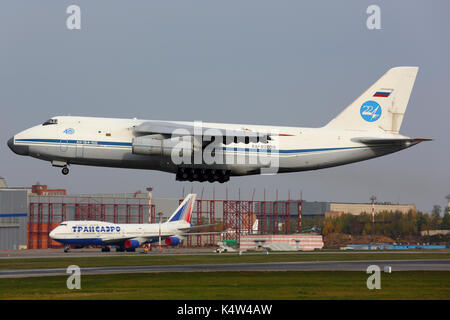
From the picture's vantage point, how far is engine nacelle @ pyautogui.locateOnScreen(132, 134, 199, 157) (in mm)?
42469

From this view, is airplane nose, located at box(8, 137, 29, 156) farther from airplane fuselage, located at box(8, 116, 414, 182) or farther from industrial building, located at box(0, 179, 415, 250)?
industrial building, located at box(0, 179, 415, 250)

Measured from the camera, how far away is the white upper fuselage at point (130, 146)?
43188mm

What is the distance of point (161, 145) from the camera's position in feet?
142

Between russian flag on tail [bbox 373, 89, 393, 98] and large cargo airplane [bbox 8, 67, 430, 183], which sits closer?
large cargo airplane [bbox 8, 67, 430, 183]

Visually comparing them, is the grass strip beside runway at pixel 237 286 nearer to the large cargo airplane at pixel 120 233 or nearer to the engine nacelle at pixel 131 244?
the large cargo airplane at pixel 120 233

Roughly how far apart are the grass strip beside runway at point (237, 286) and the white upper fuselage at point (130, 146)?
707 cm

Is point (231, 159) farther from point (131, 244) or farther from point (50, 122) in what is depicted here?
point (131, 244)

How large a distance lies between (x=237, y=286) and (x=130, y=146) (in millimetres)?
12123

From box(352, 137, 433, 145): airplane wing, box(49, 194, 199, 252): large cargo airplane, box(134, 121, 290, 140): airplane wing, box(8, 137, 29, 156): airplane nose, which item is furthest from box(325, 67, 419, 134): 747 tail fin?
box(49, 194, 199, 252): large cargo airplane

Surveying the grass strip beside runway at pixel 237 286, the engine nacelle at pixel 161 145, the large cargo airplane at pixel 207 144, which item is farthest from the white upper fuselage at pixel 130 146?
the grass strip beside runway at pixel 237 286

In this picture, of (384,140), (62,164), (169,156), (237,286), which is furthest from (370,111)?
(62,164)

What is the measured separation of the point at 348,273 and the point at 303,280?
18.9 ft
